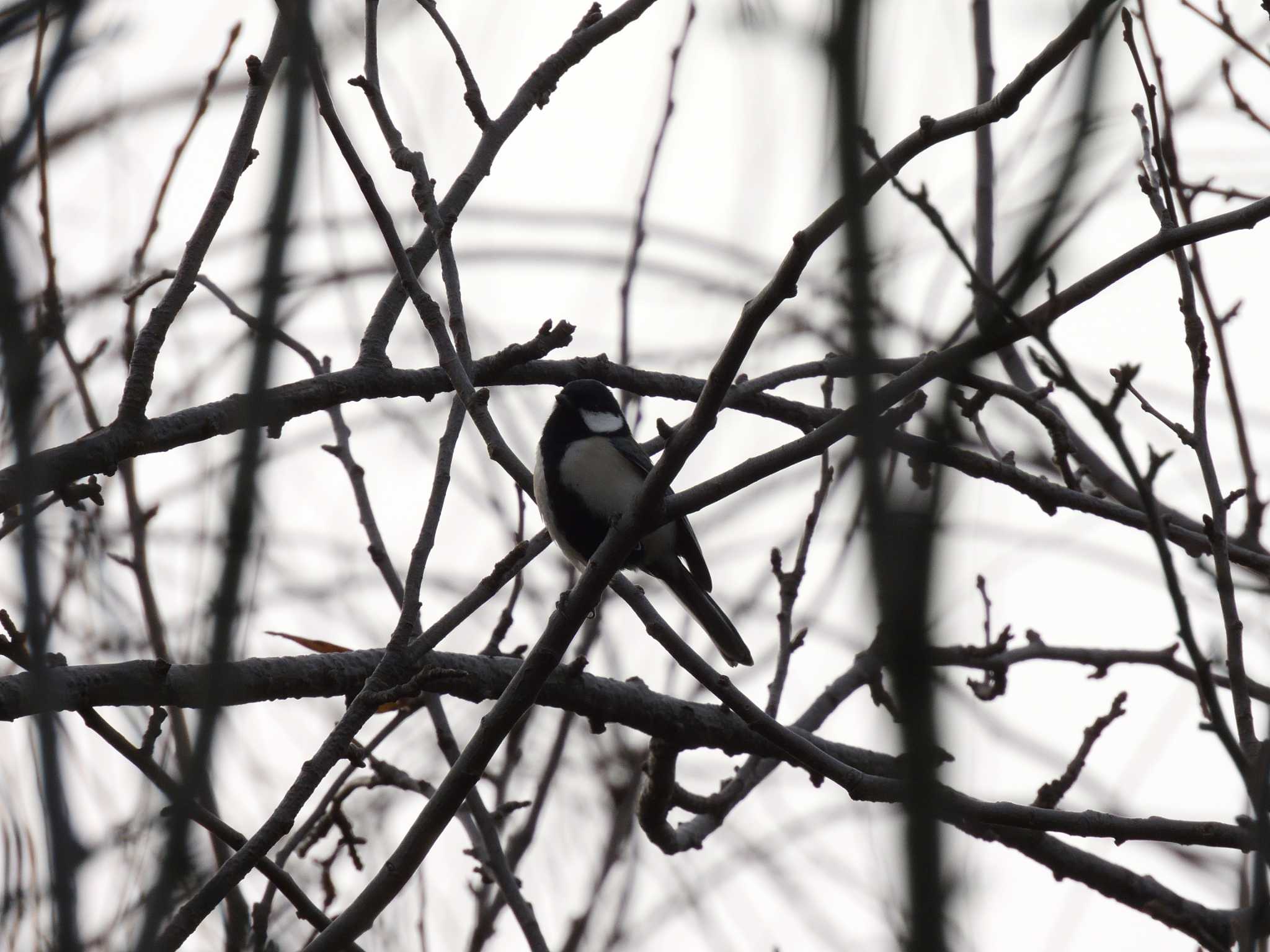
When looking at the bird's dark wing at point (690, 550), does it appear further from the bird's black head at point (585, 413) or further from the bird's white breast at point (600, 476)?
the bird's black head at point (585, 413)

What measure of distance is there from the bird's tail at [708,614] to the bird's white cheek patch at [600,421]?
0.69 m

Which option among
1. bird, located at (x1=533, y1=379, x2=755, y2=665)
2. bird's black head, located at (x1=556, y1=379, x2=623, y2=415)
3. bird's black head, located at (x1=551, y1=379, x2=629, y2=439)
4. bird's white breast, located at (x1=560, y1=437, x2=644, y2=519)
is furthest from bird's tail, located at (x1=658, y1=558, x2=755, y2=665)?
bird's black head, located at (x1=556, y1=379, x2=623, y2=415)

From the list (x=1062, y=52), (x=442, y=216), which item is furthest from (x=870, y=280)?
(x=442, y=216)

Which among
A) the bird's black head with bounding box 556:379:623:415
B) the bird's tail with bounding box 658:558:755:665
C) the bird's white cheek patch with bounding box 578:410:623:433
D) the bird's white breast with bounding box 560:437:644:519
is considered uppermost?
the bird's black head with bounding box 556:379:623:415

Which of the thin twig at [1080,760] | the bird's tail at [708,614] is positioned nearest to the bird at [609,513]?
the bird's tail at [708,614]

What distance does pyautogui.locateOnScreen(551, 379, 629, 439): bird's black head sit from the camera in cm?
460

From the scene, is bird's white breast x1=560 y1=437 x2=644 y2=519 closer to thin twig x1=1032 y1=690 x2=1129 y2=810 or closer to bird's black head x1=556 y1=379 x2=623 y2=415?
bird's black head x1=556 y1=379 x2=623 y2=415

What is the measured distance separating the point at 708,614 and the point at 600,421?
93 cm

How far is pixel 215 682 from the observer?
1001mm

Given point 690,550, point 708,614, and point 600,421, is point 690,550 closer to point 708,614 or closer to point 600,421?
point 708,614

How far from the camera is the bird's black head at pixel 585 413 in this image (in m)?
4.60

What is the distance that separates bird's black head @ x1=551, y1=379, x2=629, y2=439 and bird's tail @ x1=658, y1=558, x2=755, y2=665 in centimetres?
68

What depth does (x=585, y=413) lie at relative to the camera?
4.66 meters

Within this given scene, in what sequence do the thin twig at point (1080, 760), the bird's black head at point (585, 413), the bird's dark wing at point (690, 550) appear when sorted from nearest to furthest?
the thin twig at point (1080, 760)
the bird's dark wing at point (690, 550)
the bird's black head at point (585, 413)
